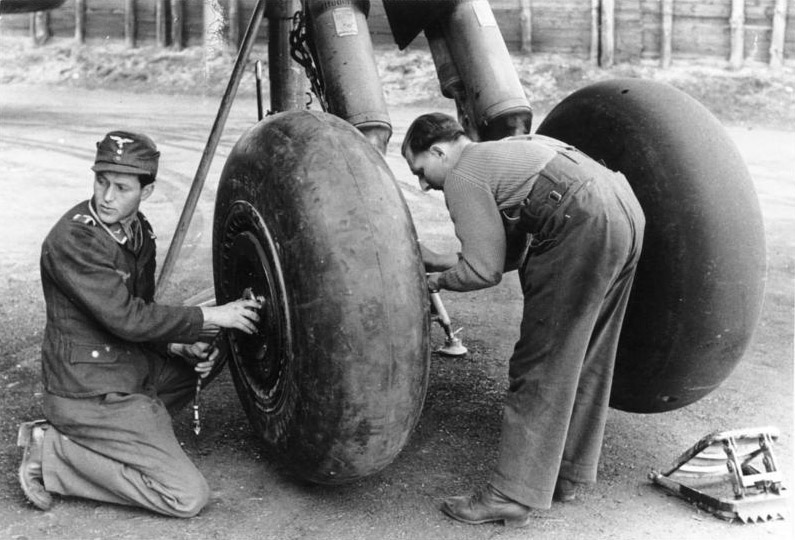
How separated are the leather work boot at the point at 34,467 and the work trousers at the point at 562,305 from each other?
55.1 inches

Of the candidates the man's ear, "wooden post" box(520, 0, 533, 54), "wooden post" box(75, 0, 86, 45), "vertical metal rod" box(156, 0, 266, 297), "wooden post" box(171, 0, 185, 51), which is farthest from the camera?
"wooden post" box(75, 0, 86, 45)

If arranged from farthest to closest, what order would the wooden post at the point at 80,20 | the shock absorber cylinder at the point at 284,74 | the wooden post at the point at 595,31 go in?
the wooden post at the point at 80,20, the wooden post at the point at 595,31, the shock absorber cylinder at the point at 284,74

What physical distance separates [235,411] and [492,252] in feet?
4.72

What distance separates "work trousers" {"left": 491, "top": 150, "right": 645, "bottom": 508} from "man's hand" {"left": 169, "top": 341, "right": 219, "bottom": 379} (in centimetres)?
111

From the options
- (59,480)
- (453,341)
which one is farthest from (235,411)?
(453,341)

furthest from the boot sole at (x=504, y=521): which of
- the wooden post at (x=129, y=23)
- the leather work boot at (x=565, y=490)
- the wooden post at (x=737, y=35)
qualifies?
the wooden post at (x=129, y=23)

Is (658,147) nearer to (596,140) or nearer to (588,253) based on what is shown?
(596,140)

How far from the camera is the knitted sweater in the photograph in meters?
2.93

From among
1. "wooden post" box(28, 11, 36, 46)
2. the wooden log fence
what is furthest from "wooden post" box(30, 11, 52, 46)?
the wooden log fence

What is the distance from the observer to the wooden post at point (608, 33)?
54.9 feet

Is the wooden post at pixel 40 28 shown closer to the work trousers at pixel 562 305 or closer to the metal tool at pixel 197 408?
the metal tool at pixel 197 408

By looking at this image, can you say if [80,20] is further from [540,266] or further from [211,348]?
[540,266]

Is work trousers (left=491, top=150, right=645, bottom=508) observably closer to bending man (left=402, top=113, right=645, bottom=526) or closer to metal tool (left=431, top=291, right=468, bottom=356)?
bending man (left=402, top=113, right=645, bottom=526)

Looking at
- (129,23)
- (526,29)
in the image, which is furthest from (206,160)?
(129,23)
